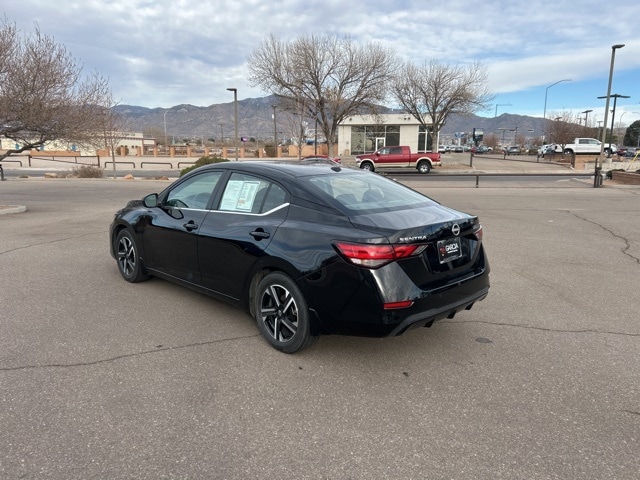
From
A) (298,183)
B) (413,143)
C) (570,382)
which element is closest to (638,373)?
(570,382)

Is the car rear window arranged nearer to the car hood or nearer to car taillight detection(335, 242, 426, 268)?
the car hood

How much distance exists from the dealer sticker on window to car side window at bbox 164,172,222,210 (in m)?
2.29

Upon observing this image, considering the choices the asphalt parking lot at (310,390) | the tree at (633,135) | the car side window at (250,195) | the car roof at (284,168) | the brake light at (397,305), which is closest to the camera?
the asphalt parking lot at (310,390)

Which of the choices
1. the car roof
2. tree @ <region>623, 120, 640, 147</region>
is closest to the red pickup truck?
the car roof

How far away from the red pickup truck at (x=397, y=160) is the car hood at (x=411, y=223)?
1152 inches

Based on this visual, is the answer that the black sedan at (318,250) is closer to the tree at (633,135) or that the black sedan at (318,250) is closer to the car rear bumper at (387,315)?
the car rear bumper at (387,315)

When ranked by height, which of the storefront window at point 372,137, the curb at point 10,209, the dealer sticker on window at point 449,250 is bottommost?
the curb at point 10,209

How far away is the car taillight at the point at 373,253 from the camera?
10.6ft

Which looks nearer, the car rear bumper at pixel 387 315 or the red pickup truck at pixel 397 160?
the car rear bumper at pixel 387 315

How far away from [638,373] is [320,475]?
262cm

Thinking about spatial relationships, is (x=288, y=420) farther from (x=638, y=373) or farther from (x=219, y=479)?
(x=638, y=373)

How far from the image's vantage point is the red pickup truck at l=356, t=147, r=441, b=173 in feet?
107

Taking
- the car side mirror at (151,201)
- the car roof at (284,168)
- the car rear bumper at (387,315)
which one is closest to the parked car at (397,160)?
the car side mirror at (151,201)

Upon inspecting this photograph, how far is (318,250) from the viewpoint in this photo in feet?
11.3
